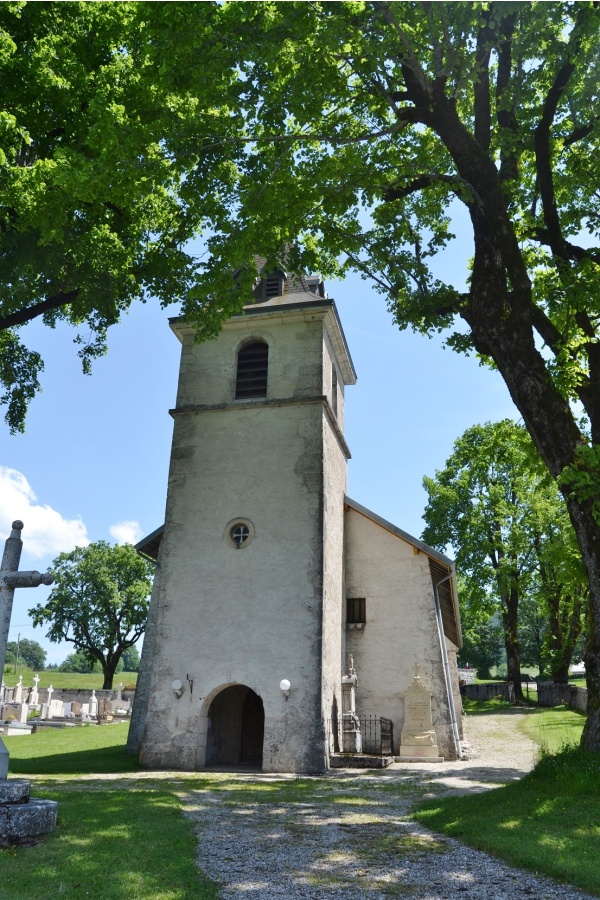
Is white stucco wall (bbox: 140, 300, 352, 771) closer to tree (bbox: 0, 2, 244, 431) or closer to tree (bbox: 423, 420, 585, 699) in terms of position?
tree (bbox: 0, 2, 244, 431)

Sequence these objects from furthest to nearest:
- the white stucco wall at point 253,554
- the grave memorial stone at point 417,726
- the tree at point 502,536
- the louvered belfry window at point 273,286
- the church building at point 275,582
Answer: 1. the tree at point 502,536
2. the louvered belfry window at point 273,286
3. the grave memorial stone at point 417,726
4. the church building at point 275,582
5. the white stucco wall at point 253,554

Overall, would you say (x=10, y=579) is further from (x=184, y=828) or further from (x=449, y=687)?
(x=449, y=687)

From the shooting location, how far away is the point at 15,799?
5.93 meters

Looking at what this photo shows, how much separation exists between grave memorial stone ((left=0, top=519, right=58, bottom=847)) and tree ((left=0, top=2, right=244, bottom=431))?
19.9ft

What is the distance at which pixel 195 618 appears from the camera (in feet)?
51.4

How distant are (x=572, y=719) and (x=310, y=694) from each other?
47.4 feet

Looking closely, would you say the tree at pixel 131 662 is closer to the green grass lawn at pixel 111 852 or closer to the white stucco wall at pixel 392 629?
the white stucco wall at pixel 392 629

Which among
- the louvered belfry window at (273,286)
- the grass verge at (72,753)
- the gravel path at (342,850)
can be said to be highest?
the louvered belfry window at (273,286)

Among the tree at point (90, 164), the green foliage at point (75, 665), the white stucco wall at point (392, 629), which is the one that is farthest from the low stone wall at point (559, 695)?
the green foliage at point (75, 665)

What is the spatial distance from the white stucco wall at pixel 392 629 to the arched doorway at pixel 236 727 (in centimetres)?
282

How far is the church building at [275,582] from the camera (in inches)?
589

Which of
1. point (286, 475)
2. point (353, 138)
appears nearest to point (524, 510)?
point (286, 475)

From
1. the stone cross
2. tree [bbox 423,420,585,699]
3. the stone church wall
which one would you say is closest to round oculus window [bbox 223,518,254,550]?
Result: the stone church wall

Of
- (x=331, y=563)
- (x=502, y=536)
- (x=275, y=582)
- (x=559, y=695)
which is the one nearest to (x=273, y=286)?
(x=331, y=563)
